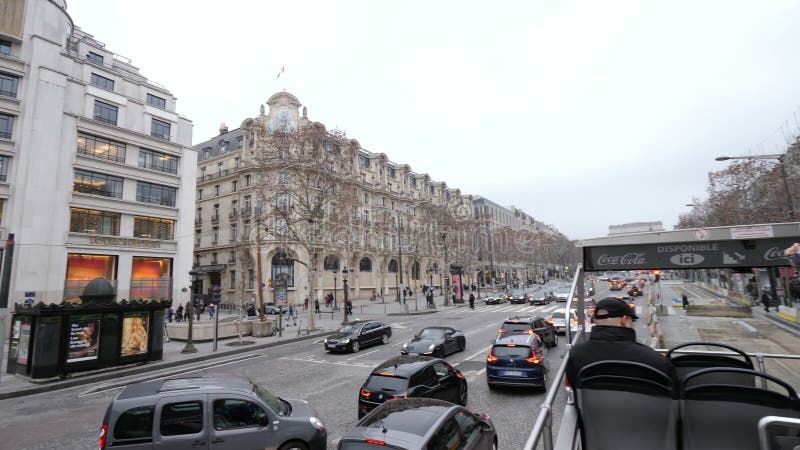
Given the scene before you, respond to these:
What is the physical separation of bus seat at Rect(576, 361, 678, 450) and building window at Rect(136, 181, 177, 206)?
4285 centimetres

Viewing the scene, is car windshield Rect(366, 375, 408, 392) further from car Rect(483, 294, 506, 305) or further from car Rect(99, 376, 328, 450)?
car Rect(483, 294, 506, 305)

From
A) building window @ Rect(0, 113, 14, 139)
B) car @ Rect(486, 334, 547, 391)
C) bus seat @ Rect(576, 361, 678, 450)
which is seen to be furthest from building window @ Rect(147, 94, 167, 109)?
bus seat @ Rect(576, 361, 678, 450)

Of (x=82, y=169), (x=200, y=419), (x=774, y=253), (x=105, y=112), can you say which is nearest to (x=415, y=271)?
(x=105, y=112)

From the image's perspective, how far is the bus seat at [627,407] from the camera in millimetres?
2951

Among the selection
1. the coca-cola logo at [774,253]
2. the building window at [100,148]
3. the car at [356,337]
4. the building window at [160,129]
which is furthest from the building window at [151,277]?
the coca-cola logo at [774,253]

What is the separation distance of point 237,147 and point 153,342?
42.7m

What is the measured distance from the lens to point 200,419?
21.0 feet

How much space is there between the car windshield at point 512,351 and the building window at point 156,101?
44076 mm

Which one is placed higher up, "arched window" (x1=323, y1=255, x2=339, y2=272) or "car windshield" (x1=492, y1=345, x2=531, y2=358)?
"arched window" (x1=323, y1=255, x2=339, y2=272)

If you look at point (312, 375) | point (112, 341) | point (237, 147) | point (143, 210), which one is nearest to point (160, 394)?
point (312, 375)

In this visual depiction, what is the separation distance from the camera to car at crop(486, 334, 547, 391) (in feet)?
35.8

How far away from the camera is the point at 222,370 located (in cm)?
1608

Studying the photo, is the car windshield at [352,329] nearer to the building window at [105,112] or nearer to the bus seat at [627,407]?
the bus seat at [627,407]

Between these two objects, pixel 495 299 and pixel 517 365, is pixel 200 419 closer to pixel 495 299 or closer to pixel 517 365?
pixel 517 365
